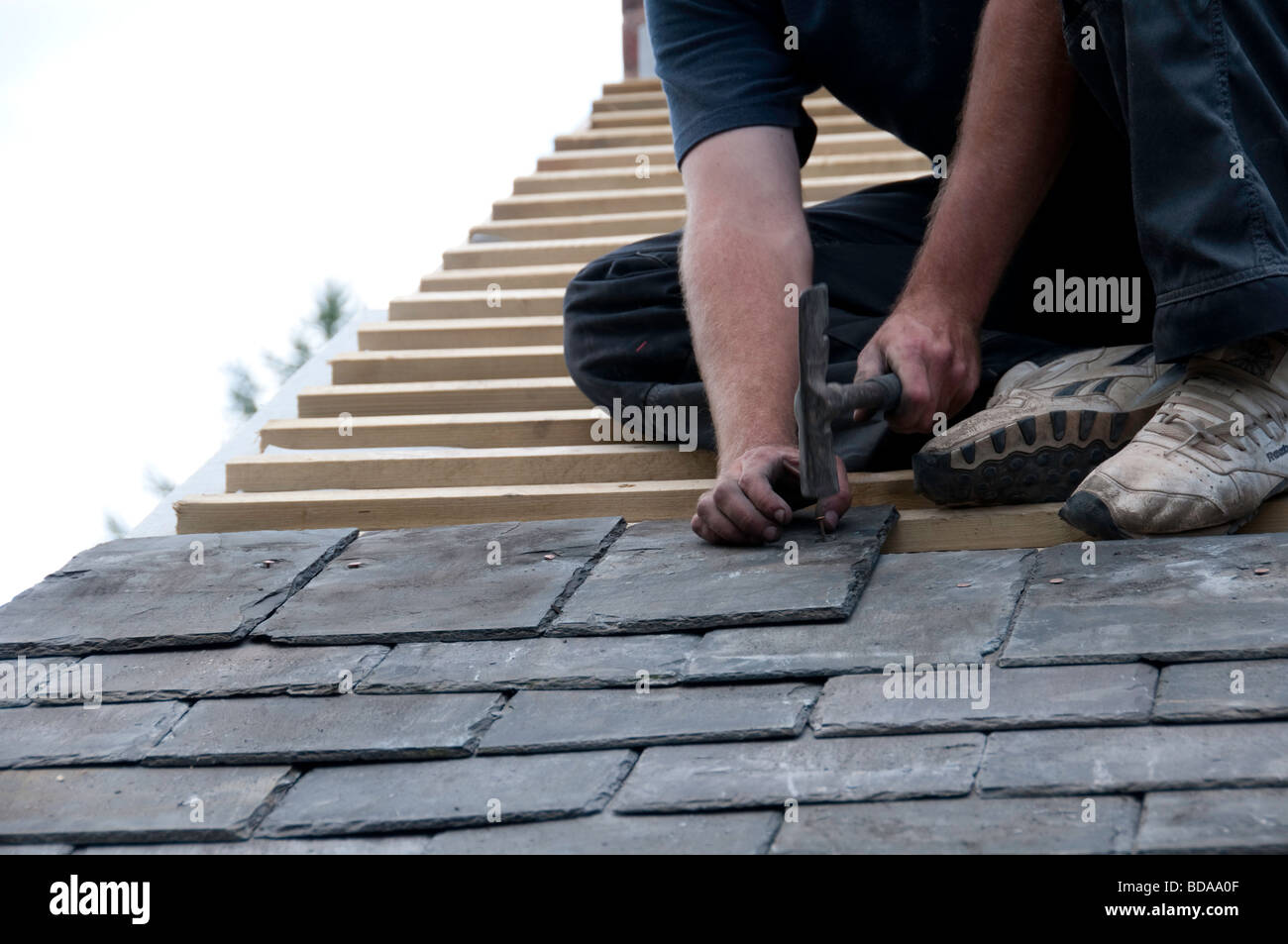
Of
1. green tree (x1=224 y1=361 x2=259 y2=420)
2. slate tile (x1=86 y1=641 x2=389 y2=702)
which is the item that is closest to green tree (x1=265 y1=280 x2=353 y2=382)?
green tree (x1=224 y1=361 x2=259 y2=420)

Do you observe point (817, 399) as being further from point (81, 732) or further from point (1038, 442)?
point (81, 732)

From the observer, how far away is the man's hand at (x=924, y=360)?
1.57 metres

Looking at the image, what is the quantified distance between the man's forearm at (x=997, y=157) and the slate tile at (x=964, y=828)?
0.90m

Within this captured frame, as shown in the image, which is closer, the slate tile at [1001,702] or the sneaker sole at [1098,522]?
the slate tile at [1001,702]

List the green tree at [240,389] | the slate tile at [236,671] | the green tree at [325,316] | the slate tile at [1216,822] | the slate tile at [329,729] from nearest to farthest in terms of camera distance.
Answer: the slate tile at [1216,822] < the slate tile at [329,729] < the slate tile at [236,671] < the green tree at [240,389] < the green tree at [325,316]

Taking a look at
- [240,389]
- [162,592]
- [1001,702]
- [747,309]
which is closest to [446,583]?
[162,592]

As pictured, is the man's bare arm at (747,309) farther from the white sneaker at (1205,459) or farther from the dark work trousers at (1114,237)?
the white sneaker at (1205,459)

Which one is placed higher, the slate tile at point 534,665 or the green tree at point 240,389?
the slate tile at point 534,665

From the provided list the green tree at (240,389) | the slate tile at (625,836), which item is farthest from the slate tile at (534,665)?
the green tree at (240,389)

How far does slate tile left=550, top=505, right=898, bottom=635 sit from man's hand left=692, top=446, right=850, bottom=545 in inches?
0.8

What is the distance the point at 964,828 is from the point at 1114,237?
1.36m

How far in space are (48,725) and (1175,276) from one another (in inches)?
54.1

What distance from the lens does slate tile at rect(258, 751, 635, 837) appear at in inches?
39.8

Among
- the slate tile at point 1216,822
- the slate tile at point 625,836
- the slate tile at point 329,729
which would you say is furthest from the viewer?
the slate tile at point 329,729
